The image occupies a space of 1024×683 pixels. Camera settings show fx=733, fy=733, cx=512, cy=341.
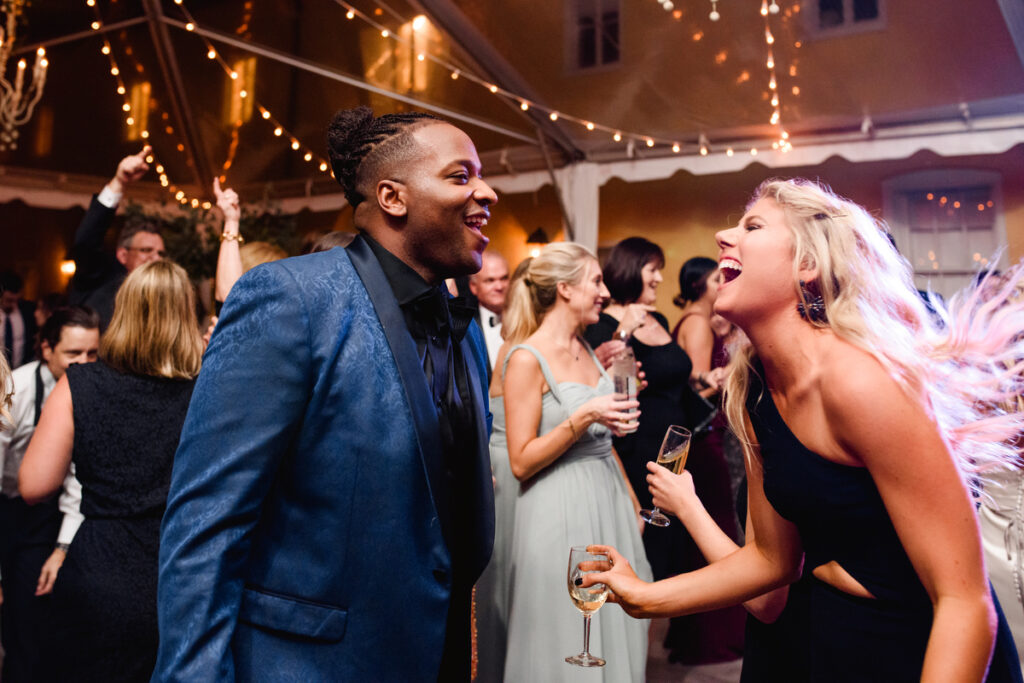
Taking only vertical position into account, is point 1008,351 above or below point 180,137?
below

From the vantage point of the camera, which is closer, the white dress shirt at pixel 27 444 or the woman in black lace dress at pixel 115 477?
the woman in black lace dress at pixel 115 477

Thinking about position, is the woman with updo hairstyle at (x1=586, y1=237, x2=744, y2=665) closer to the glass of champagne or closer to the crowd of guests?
the crowd of guests

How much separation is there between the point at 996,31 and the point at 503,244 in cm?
555

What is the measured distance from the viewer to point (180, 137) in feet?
26.0

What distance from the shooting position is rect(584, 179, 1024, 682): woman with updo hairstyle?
113cm

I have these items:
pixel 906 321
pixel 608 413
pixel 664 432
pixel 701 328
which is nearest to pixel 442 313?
pixel 906 321

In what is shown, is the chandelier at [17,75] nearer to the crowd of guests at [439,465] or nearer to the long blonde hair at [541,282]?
the long blonde hair at [541,282]

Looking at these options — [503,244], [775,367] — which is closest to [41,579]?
[775,367]

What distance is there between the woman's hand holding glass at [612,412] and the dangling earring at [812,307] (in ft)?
3.74

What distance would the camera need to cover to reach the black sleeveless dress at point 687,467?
3.75m

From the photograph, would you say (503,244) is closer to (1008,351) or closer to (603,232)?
(603,232)

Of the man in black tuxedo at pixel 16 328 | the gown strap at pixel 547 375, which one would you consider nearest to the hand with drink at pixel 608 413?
the gown strap at pixel 547 375

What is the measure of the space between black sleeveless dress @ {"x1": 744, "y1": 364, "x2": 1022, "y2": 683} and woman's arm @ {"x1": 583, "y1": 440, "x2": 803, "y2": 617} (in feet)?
0.37

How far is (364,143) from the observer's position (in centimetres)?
147
